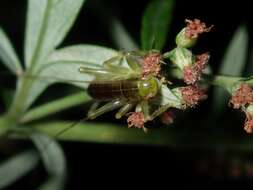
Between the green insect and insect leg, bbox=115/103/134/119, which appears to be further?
insect leg, bbox=115/103/134/119

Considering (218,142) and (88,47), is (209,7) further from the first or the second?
Answer: (88,47)

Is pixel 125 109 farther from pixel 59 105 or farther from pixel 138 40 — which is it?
pixel 138 40

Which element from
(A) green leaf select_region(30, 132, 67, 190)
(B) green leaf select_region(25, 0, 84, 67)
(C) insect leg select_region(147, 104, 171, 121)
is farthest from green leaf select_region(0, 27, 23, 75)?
(C) insect leg select_region(147, 104, 171, 121)

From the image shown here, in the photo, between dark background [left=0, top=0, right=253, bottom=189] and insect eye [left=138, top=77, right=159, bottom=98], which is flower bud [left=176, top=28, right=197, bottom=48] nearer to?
insect eye [left=138, top=77, right=159, bottom=98]

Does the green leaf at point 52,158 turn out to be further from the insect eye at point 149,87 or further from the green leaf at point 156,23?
the green leaf at point 156,23

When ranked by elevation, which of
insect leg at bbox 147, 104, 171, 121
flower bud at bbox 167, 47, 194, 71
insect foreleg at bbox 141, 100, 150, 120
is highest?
flower bud at bbox 167, 47, 194, 71

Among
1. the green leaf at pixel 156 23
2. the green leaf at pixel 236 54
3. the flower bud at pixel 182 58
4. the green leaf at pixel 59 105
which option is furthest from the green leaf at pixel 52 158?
the green leaf at pixel 236 54

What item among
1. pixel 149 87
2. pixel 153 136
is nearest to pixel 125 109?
pixel 149 87
